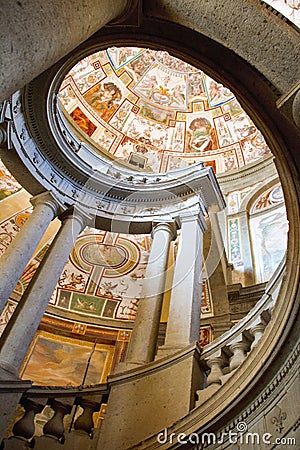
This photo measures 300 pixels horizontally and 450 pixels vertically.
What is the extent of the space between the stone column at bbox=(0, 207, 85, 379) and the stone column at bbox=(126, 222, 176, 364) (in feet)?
5.11

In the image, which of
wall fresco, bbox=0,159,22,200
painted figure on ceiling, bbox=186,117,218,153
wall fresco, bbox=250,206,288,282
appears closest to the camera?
wall fresco, bbox=250,206,288,282

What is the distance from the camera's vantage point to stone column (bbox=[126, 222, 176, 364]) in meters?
5.72

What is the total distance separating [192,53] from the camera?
150 inches

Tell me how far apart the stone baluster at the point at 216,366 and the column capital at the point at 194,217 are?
4400mm

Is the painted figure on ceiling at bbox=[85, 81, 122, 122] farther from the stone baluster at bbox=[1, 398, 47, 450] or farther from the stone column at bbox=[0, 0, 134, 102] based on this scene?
the stone column at bbox=[0, 0, 134, 102]

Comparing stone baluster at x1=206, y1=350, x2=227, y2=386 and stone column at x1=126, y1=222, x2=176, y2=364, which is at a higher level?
stone column at x1=126, y1=222, x2=176, y2=364

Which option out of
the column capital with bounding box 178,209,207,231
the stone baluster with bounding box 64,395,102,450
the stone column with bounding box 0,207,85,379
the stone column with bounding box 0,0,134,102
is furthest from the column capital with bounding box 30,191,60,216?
the stone column with bounding box 0,0,134,102

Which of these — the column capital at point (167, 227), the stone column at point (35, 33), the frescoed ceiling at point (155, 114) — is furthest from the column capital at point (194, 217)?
the frescoed ceiling at point (155, 114)

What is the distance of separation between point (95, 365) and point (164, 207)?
19.4 feet

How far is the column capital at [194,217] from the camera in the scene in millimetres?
8492

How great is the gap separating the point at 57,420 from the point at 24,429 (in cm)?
35

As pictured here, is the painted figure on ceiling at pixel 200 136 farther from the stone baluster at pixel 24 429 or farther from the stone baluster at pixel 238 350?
the stone baluster at pixel 24 429

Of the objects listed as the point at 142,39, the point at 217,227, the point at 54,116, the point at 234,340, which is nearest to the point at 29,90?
the point at 54,116

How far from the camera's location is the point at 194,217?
854 cm
